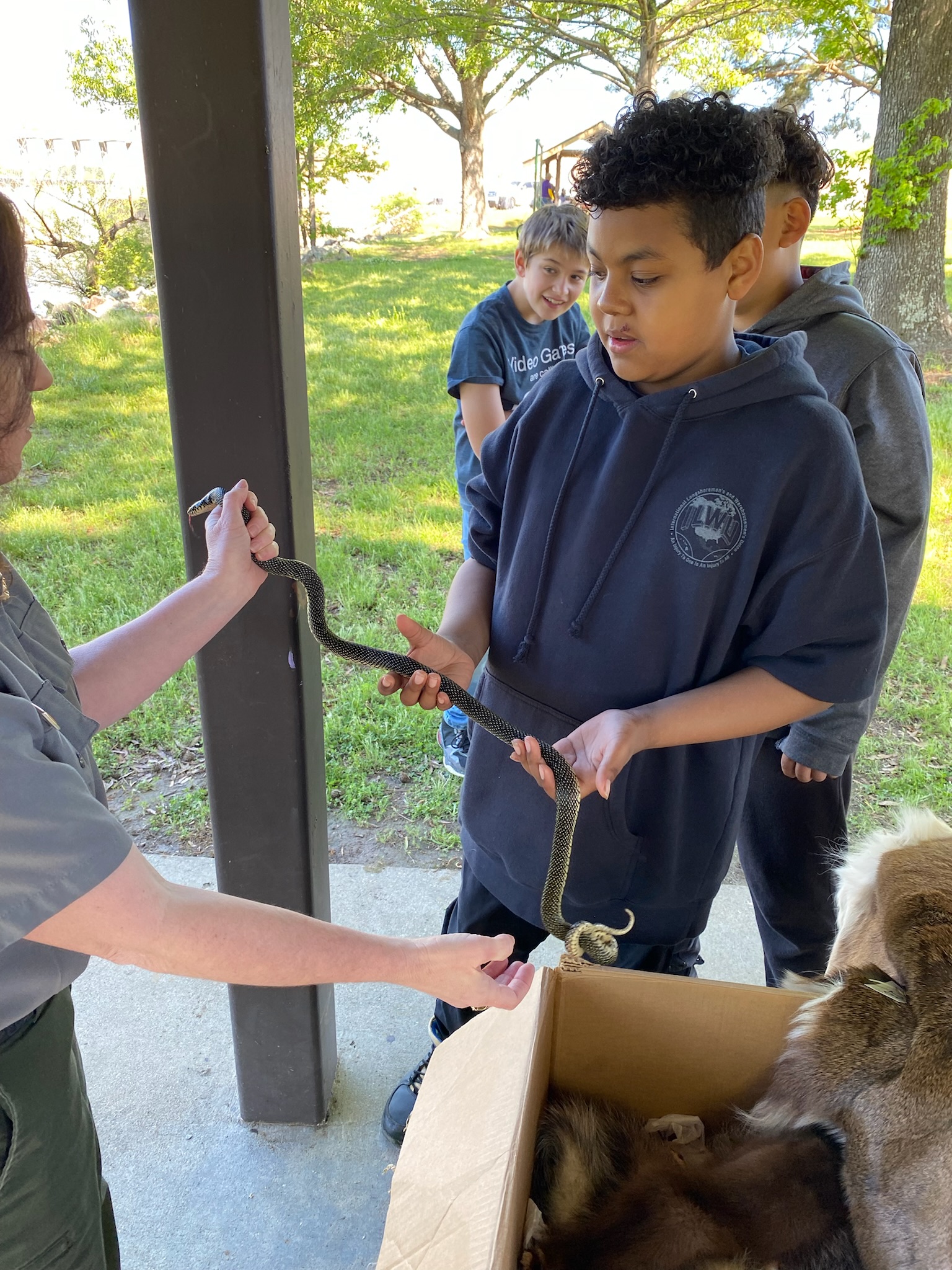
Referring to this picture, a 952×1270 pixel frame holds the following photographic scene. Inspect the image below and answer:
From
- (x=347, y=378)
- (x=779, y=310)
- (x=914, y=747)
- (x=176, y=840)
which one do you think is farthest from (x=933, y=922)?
(x=347, y=378)

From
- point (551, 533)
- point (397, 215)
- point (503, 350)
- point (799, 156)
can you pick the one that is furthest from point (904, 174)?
point (397, 215)

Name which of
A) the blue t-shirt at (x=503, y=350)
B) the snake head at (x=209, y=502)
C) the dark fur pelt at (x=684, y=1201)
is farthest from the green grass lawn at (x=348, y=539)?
the blue t-shirt at (x=503, y=350)

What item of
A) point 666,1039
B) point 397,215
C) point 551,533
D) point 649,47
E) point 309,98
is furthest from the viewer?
point 397,215

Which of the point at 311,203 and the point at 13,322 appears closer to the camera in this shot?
the point at 13,322

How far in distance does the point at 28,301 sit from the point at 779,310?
5.29 feet

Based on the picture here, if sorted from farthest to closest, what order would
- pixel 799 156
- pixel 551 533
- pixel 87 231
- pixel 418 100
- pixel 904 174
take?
pixel 418 100
pixel 87 231
pixel 904 174
pixel 799 156
pixel 551 533

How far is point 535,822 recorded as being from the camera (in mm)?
Answer: 1624

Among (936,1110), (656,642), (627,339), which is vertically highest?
(627,339)

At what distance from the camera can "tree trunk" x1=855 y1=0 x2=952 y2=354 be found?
638 centimetres

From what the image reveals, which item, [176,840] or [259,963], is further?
[176,840]

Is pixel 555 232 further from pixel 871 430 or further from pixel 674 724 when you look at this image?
pixel 674 724

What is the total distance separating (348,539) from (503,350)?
269 cm

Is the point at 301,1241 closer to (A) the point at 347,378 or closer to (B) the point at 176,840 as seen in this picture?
(B) the point at 176,840

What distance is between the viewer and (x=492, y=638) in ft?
5.61
